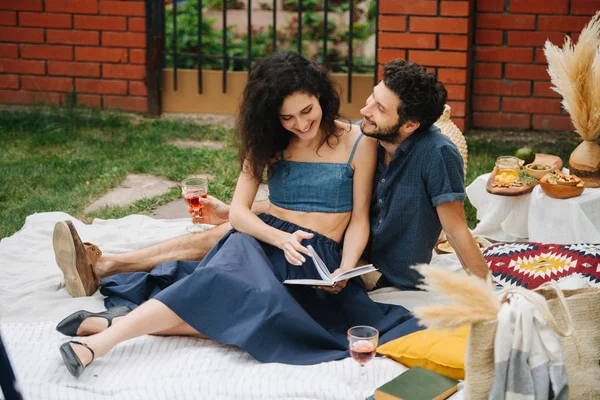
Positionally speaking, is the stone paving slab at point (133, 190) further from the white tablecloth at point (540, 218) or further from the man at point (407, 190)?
the white tablecloth at point (540, 218)

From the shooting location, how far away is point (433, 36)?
6.43 metres

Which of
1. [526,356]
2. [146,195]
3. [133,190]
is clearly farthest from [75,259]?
[526,356]

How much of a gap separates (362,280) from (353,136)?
2.12 feet

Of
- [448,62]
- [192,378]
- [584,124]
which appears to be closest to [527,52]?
[448,62]

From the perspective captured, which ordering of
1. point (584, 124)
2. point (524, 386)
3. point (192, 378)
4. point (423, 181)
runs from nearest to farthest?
1. point (524, 386)
2. point (192, 378)
3. point (423, 181)
4. point (584, 124)

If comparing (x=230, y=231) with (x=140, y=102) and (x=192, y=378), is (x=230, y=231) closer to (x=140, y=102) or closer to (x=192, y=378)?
(x=192, y=378)

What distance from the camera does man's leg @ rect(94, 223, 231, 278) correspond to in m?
4.06

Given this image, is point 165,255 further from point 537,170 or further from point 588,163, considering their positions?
point 588,163

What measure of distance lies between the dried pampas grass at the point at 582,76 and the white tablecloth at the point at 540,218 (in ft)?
1.21

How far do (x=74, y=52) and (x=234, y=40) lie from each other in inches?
61.5

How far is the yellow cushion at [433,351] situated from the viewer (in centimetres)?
305

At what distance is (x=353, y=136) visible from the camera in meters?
3.73

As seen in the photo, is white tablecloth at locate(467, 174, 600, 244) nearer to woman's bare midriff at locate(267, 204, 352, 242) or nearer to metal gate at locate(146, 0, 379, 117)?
woman's bare midriff at locate(267, 204, 352, 242)

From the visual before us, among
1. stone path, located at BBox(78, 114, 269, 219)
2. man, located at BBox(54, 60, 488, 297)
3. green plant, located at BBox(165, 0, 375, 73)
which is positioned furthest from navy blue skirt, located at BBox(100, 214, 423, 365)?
green plant, located at BBox(165, 0, 375, 73)
